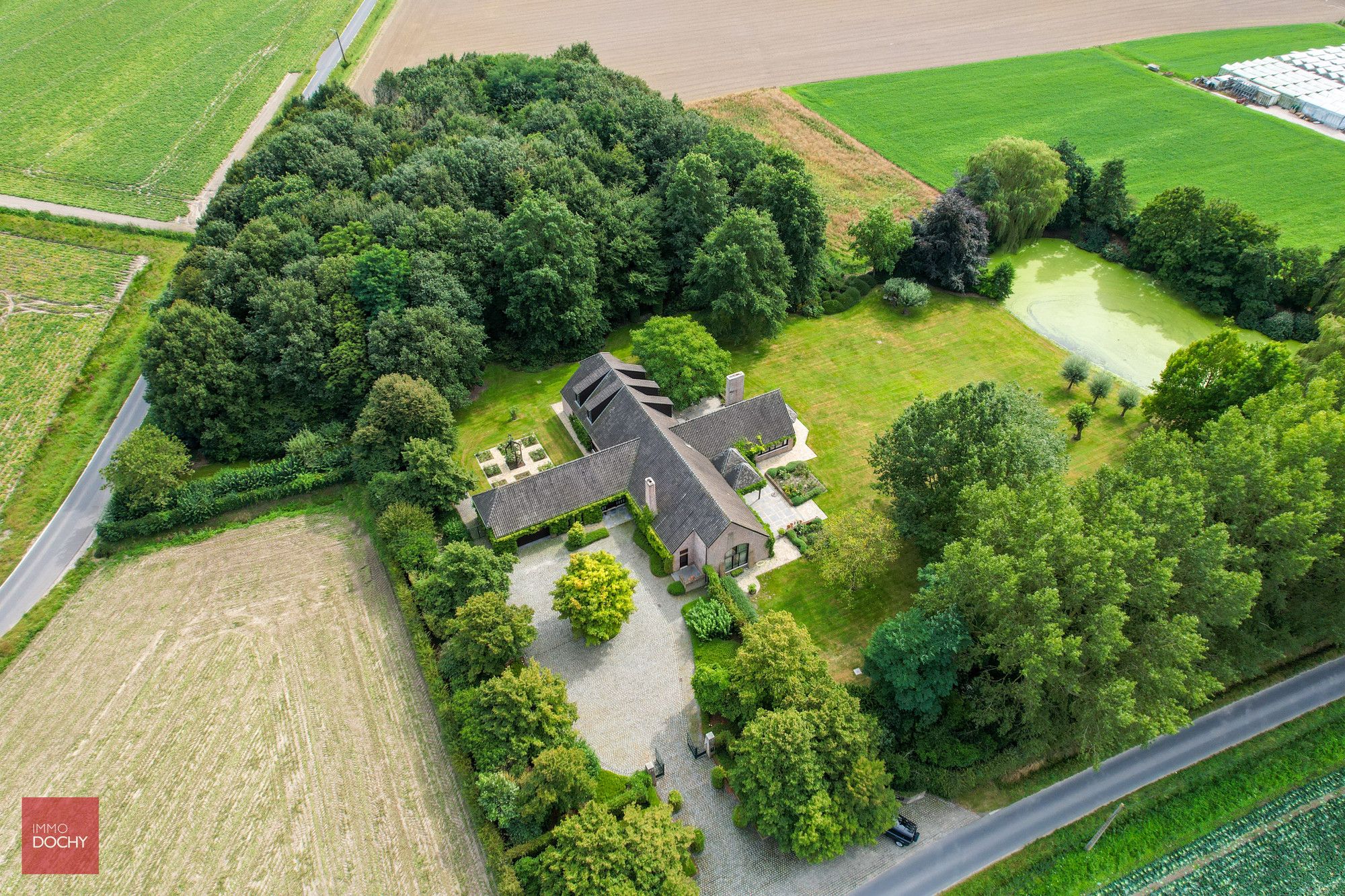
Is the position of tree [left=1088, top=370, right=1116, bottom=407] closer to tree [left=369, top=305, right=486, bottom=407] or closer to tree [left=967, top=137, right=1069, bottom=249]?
tree [left=967, top=137, right=1069, bottom=249]

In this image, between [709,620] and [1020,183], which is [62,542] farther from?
[1020,183]

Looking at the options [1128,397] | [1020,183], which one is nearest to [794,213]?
[1020,183]

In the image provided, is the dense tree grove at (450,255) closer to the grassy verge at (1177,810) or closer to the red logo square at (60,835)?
the red logo square at (60,835)

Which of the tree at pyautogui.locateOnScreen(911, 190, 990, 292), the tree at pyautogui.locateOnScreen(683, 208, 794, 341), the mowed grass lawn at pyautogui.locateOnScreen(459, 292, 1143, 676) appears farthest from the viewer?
the tree at pyautogui.locateOnScreen(911, 190, 990, 292)

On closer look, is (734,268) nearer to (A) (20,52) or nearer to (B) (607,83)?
(B) (607,83)

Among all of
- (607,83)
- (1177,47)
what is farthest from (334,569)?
(1177,47)

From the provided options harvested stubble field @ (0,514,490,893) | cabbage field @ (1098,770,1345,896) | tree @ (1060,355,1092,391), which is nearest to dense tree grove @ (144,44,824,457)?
harvested stubble field @ (0,514,490,893)

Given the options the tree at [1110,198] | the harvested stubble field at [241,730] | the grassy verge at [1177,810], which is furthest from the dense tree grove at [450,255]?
the grassy verge at [1177,810]
